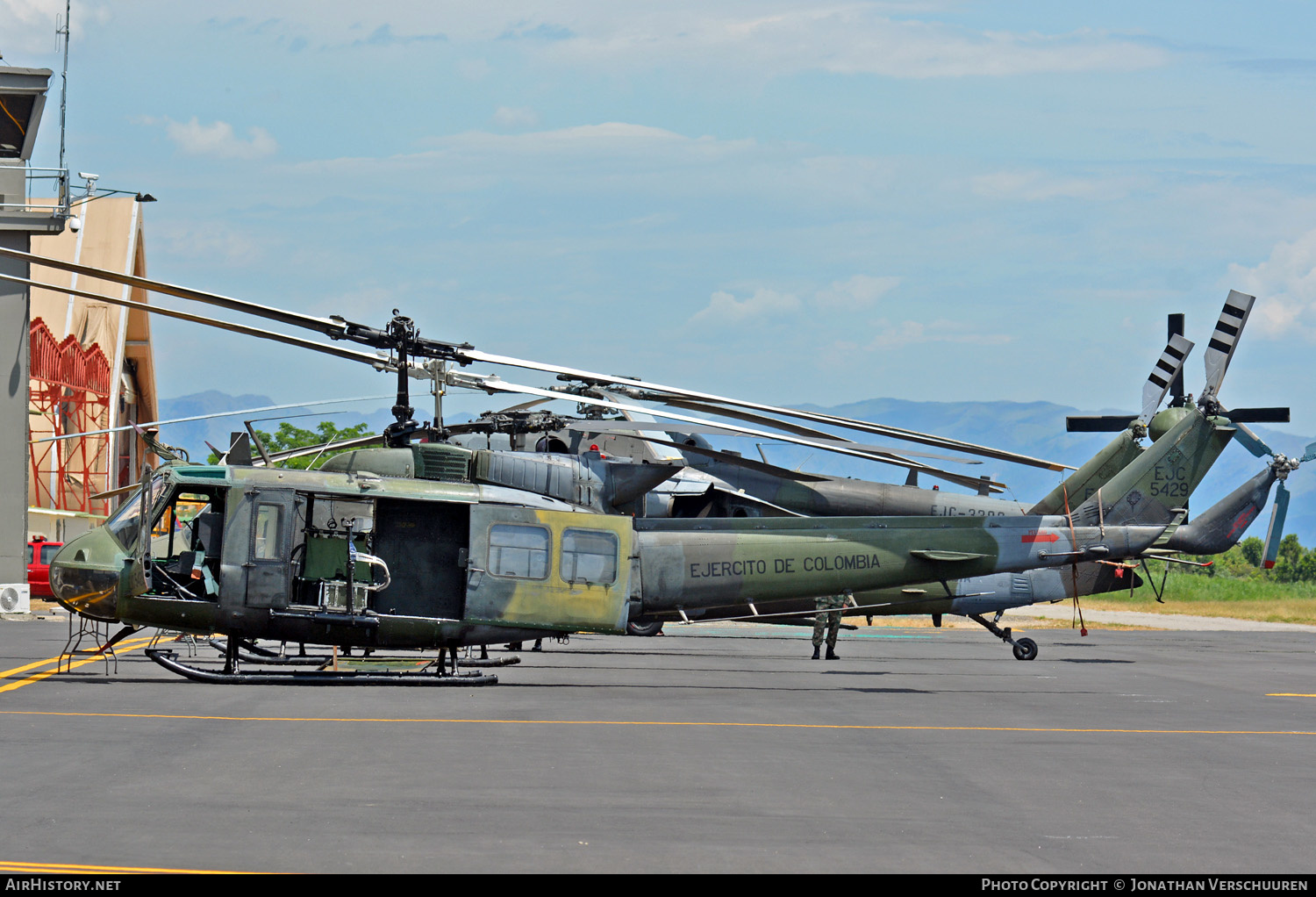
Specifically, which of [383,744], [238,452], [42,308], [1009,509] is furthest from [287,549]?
[42,308]

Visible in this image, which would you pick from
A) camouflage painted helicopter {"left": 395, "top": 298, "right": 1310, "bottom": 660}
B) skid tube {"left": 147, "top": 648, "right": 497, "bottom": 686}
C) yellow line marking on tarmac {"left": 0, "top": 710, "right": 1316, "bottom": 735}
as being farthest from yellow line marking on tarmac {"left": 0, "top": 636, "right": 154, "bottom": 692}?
camouflage painted helicopter {"left": 395, "top": 298, "right": 1310, "bottom": 660}

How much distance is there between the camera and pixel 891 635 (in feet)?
123

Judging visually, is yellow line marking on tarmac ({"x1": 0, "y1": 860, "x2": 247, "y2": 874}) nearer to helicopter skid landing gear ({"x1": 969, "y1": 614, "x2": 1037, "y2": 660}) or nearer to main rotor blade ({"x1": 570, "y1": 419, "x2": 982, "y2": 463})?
main rotor blade ({"x1": 570, "y1": 419, "x2": 982, "y2": 463})

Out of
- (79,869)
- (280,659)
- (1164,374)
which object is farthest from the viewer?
(1164,374)

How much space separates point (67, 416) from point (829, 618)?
49.0 meters

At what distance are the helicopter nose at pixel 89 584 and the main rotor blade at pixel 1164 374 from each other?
71.0 feet

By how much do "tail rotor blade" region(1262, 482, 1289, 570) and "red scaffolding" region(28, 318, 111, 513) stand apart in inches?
1700

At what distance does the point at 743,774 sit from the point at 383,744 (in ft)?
11.3

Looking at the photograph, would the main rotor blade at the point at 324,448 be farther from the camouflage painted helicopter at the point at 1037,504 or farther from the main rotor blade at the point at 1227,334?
the main rotor blade at the point at 1227,334

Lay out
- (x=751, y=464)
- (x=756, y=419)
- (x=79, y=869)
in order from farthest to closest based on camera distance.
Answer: (x=751, y=464), (x=756, y=419), (x=79, y=869)

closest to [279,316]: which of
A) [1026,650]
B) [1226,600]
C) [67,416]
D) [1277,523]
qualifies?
[1026,650]

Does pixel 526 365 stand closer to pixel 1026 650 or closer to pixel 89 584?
pixel 89 584

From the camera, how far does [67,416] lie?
204ft
